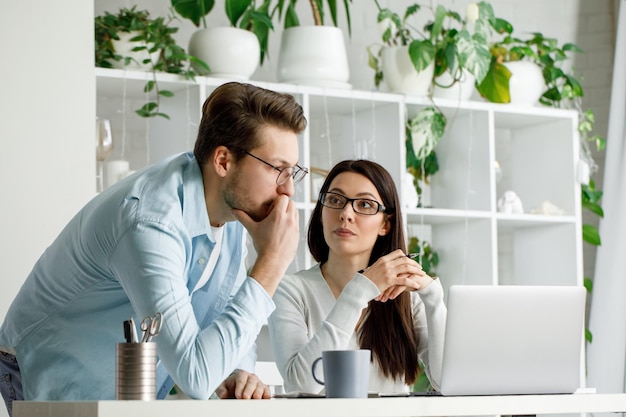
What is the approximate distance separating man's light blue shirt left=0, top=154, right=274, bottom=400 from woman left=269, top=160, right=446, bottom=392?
0.27 metres

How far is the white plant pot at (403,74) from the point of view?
12.7 ft

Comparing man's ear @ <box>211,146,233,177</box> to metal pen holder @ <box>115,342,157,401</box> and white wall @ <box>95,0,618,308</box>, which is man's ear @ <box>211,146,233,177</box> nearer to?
metal pen holder @ <box>115,342,157,401</box>

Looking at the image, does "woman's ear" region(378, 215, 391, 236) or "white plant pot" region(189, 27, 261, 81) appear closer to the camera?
"woman's ear" region(378, 215, 391, 236)

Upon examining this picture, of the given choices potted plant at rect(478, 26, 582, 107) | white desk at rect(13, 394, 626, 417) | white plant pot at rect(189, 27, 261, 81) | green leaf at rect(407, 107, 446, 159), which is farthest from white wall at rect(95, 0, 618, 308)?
white desk at rect(13, 394, 626, 417)

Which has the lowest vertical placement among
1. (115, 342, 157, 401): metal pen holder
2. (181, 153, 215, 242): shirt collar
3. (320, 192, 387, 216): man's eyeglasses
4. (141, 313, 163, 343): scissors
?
(115, 342, 157, 401): metal pen holder

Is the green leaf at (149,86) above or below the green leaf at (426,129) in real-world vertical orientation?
above

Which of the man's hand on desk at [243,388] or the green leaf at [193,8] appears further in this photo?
the green leaf at [193,8]

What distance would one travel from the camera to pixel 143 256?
171 centimetres

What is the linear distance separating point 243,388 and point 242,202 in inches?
14.3

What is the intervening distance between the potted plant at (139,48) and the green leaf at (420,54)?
0.84 metres

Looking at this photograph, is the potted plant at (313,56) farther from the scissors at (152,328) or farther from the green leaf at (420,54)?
the scissors at (152,328)

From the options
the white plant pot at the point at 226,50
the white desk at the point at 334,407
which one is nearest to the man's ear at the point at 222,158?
the white desk at the point at 334,407

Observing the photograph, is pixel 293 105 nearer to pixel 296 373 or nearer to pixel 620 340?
pixel 296 373

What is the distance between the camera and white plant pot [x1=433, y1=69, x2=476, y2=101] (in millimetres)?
3955
